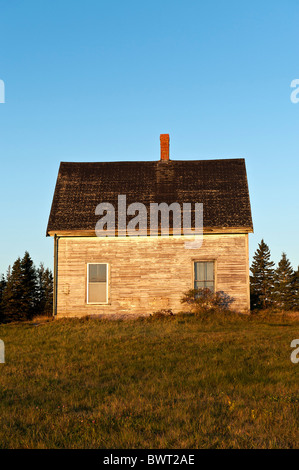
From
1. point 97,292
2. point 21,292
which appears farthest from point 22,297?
point 97,292

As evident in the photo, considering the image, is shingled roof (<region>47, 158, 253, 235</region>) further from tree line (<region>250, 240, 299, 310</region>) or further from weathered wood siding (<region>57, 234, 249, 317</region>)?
tree line (<region>250, 240, 299, 310</region>)

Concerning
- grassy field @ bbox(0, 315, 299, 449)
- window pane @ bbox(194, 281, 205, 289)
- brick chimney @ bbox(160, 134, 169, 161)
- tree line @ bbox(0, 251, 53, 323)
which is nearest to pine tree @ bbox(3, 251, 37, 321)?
tree line @ bbox(0, 251, 53, 323)

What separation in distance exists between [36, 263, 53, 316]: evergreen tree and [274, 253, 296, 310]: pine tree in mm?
19316

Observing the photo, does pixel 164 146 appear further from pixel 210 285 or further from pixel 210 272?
pixel 210 285

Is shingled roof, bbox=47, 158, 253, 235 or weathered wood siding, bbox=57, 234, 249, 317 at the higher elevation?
shingled roof, bbox=47, 158, 253, 235

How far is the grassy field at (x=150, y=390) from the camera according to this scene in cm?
554

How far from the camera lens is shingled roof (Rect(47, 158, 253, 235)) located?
2028 centimetres

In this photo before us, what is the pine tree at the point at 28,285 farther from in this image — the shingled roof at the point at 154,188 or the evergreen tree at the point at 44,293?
the shingled roof at the point at 154,188

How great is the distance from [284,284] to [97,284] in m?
24.8

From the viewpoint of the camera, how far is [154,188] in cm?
2197

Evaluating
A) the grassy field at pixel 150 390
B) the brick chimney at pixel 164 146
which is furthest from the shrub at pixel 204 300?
the brick chimney at pixel 164 146
